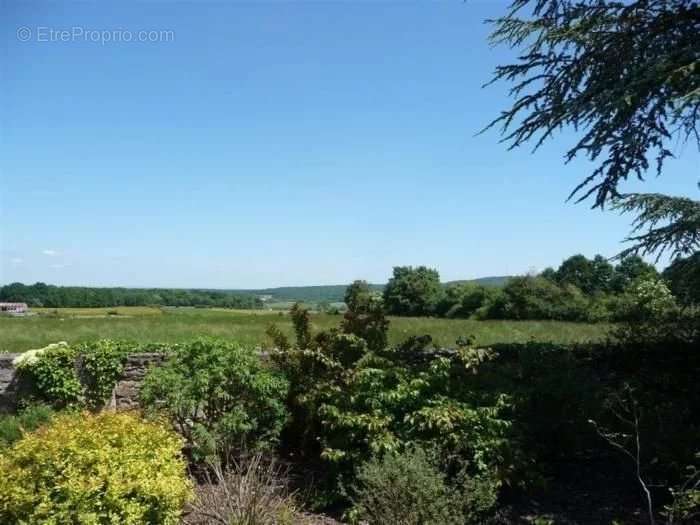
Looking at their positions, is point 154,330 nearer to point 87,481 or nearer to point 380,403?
point 380,403

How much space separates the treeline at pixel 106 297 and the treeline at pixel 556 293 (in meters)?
8.00

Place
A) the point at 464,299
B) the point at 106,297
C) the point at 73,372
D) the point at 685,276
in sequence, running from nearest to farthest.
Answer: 1. the point at 685,276
2. the point at 73,372
3. the point at 106,297
4. the point at 464,299

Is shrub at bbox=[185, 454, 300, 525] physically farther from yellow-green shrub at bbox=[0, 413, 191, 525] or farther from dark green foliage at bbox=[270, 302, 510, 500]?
dark green foliage at bbox=[270, 302, 510, 500]

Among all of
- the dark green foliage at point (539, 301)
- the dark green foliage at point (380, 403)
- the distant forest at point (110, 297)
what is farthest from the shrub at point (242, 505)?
the dark green foliage at point (539, 301)

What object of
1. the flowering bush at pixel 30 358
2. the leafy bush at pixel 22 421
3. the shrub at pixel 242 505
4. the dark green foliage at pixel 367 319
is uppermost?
the dark green foliage at pixel 367 319

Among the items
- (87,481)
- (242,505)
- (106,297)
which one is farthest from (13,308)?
(242,505)

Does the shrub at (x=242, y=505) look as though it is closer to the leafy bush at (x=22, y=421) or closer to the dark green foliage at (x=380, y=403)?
the dark green foliage at (x=380, y=403)

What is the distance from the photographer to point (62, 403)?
7.04 m

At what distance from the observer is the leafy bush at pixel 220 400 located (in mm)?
→ 5648

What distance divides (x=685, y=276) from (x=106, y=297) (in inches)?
699

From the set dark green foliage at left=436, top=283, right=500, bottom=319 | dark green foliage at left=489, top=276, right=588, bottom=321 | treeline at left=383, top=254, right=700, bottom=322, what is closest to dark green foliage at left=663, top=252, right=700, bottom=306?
treeline at left=383, top=254, right=700, bottom=322

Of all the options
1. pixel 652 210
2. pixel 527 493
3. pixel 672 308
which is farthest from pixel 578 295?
pixel 527 493

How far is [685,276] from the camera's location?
5.48 meters

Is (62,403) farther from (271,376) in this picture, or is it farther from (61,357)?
(271,376)
